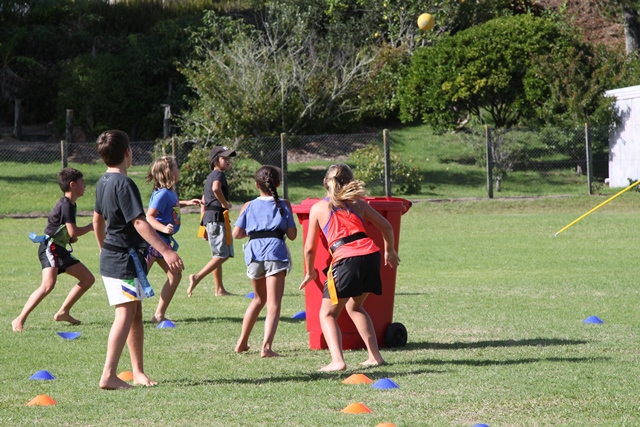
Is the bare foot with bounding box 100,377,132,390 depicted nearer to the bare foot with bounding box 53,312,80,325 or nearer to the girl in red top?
the girl in red top

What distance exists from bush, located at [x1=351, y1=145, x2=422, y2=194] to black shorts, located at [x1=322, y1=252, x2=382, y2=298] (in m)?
17.0

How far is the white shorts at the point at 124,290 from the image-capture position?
594cm

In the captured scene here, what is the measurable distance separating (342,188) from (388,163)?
1626 centimetres

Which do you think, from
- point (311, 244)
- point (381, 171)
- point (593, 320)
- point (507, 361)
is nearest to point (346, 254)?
point (311, 244)

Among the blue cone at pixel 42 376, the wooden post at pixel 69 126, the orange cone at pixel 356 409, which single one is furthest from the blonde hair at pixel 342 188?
the wooden post at pixel 69 126

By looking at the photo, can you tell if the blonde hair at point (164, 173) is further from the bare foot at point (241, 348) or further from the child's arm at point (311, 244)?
the child's arm at point (311, 244)

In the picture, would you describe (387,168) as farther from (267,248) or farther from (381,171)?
(267,248)

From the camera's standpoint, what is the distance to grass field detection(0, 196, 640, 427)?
211 inches

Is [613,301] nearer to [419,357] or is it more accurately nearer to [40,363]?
[419,357]

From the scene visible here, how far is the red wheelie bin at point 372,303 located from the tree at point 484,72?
19.9m

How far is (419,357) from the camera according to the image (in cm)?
712

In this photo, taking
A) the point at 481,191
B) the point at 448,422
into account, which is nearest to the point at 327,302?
the point at 448,422

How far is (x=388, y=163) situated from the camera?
22.8 m

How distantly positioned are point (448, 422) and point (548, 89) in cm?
2298
